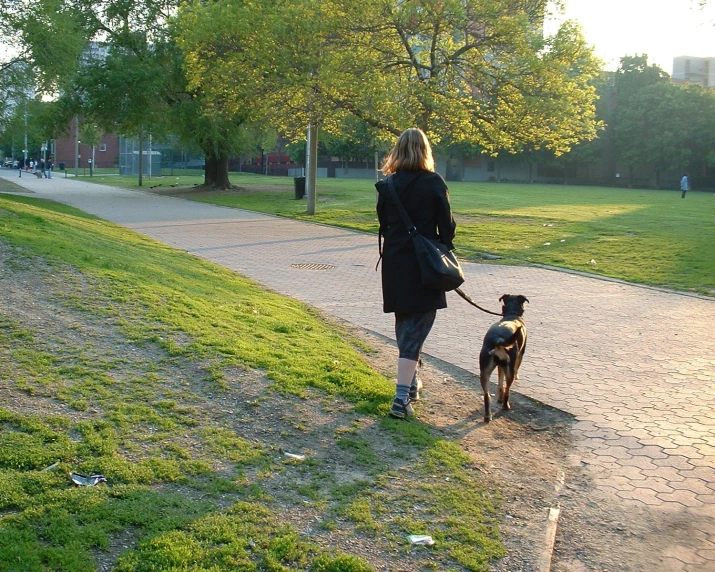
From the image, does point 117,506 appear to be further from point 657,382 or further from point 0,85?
point 0,85

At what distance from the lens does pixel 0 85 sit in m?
24.4

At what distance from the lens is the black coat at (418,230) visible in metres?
5.20

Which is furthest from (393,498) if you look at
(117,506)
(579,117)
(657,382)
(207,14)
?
(207,14)

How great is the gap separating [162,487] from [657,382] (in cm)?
474

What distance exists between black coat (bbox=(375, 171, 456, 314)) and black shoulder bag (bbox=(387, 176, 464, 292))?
8 centimetres

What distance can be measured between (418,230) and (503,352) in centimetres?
110

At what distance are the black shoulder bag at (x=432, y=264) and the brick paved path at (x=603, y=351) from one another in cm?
145

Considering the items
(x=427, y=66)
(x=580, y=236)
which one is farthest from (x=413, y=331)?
(x=427, y=66)

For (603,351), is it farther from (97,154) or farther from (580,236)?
(97,154)

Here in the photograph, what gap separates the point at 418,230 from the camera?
17.1 ft

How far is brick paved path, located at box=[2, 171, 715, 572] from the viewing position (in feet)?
15.3

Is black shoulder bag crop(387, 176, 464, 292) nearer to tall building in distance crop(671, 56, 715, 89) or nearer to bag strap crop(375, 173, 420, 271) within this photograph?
bag strap crop(375, 173, 420, 271)

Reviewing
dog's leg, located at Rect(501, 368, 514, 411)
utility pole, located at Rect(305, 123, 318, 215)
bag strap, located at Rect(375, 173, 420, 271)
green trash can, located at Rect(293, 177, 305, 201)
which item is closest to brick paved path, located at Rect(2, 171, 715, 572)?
dog's leg, located at Rect(501, 368, 514, 411)

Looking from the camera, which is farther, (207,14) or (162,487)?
(207,14)
